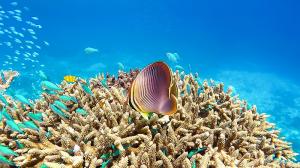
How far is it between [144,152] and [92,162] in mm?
532

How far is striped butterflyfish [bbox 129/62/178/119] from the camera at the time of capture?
1982 millimetres

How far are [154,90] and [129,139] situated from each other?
1398mm

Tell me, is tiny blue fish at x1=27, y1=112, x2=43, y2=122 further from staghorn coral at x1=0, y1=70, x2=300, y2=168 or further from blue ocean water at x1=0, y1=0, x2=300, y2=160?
blue ocean water at x1=0, y1=0, x2=300, y2=160

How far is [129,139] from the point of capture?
3289 mm

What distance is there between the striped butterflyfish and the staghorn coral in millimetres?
1133

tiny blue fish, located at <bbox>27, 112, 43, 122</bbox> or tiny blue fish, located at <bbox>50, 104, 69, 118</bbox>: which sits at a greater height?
tiny blue fish, located at <bbox>50, 104, 69, 118</bbox>

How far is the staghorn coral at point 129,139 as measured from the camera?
10.5ft

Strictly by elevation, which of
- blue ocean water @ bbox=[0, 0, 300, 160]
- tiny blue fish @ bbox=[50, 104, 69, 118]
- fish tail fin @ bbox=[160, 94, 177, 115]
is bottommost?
fish tail fin @ bbox=[160, 94, 177, 115]

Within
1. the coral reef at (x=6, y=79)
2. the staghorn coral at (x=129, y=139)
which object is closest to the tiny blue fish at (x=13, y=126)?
the staghorn coral at (x=129, y=139)

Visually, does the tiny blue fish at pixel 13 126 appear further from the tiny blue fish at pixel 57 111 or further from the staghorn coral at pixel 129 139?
the tiny blue fish at pixel 57 111

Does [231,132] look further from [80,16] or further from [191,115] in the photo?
[80,16]

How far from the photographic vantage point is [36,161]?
3.41 m

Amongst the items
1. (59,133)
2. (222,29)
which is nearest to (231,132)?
(59,133)

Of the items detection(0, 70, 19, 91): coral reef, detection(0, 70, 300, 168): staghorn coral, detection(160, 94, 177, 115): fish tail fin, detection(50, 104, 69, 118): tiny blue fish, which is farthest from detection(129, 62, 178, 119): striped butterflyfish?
detection(0, 70, 19, 91): coral reef
